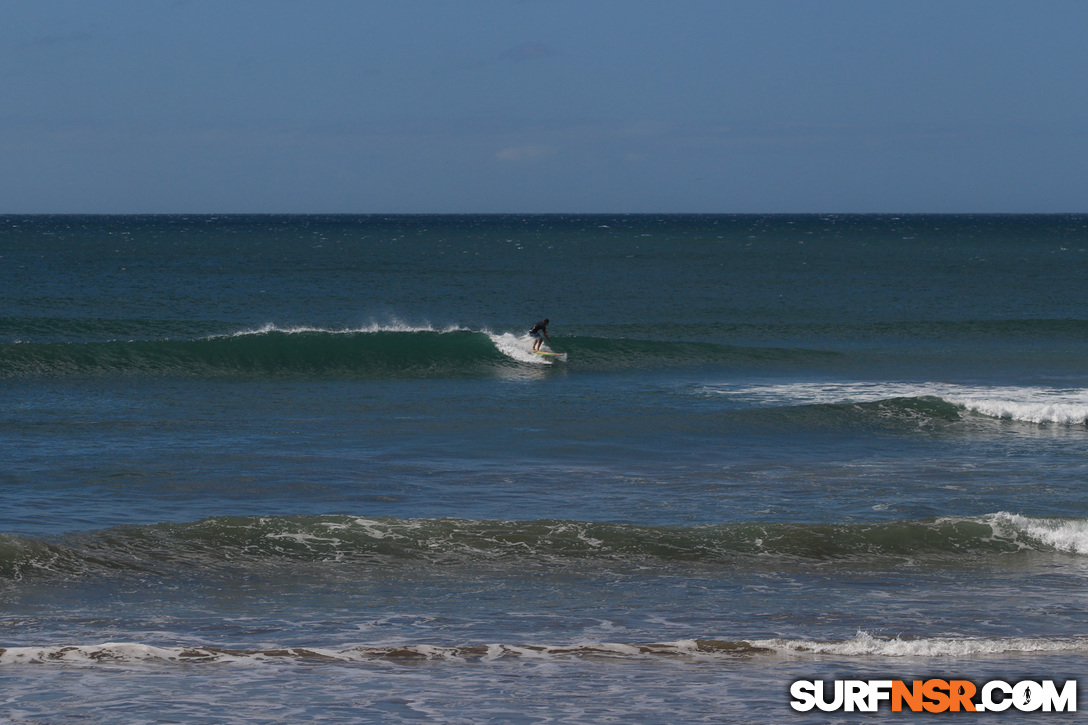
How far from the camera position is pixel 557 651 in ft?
30.9

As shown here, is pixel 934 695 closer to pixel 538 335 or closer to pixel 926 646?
pixel 926 646

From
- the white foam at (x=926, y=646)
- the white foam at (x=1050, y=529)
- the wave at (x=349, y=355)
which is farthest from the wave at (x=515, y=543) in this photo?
the wave at (x=349, y=355)

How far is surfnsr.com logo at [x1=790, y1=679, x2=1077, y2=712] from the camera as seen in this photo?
8.11 meters

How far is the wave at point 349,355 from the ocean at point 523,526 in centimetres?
15

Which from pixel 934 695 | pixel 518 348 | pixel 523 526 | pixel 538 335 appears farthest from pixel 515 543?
pixel 518 348

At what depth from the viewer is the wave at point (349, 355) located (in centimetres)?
3014

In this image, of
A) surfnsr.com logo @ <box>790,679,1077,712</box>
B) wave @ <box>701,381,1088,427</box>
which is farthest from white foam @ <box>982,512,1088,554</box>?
wave @ <box>701,381,1088,427</box>

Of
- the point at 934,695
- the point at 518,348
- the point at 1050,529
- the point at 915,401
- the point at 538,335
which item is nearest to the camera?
the point at 934,695

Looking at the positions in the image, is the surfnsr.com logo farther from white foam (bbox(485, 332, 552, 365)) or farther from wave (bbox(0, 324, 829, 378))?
white foam (bbox(485, 332, 552, 365))

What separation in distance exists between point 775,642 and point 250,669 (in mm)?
4214

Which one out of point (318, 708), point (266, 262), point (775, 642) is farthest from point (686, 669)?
point (266, 262)

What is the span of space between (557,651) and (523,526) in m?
4.01

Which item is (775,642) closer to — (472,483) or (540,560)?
(540,560)

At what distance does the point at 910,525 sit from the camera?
13633 millimetres
